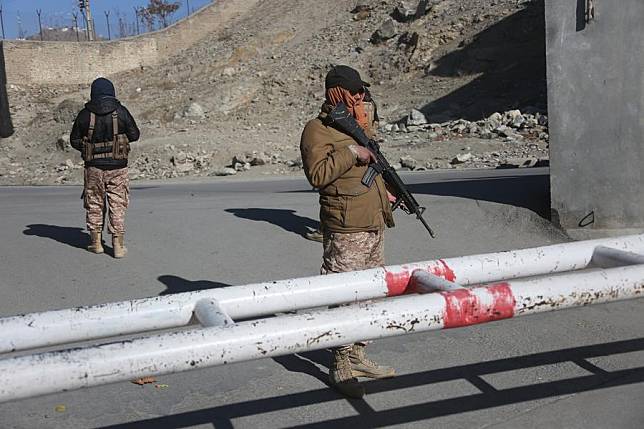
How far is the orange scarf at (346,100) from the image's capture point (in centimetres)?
442

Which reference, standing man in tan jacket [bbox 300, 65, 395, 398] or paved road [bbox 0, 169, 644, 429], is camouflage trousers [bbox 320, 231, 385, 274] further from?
paved road [bbox 0, 169, 644, 429]

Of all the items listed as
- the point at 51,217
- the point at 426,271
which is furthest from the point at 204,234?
the point at 426,271

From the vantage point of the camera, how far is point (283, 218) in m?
9.16

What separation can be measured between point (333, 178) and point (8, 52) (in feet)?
117

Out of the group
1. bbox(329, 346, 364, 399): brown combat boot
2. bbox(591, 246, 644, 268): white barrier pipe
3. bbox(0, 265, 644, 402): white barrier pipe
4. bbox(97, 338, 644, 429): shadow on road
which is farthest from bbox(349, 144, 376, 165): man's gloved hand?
bbox(0, 265, 644, 402): white barrier pipe

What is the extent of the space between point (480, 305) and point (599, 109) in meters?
5.73

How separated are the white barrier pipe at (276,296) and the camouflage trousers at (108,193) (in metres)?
4.93

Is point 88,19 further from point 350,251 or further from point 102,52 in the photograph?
point 350,251

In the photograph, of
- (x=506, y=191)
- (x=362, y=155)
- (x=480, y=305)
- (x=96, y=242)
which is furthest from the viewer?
(x=506, y=191)

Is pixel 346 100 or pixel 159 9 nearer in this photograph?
pixel 346 100

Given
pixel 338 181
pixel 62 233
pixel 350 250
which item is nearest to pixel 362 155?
pixel 338 181

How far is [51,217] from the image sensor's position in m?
10.0

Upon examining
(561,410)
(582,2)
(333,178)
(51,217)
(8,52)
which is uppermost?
(8,52)

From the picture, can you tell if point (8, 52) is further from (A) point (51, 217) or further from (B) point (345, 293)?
(B) point (345, 293)
